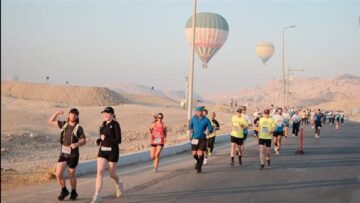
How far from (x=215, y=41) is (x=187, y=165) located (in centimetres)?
5707

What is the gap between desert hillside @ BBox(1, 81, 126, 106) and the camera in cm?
12838

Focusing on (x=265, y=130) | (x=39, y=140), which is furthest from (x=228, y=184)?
(x=39, y=140)

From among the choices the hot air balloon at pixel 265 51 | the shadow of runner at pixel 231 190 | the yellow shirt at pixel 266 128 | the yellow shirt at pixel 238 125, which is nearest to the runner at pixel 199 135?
the yellow shirt at pixel 238 125

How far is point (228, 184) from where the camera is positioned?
12.5m

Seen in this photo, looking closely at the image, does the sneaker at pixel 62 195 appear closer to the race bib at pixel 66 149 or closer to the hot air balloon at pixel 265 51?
the race bib at pixel 66 149

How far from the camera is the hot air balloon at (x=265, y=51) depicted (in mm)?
103875

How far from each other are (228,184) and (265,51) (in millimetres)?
93323

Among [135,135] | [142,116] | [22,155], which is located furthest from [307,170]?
[142,116]

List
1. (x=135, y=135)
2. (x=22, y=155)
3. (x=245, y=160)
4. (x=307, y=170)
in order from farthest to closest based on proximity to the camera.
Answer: (x=135, y=135) < (x=22, y=155) < (x=245, y=160) < (x=307, y=170)

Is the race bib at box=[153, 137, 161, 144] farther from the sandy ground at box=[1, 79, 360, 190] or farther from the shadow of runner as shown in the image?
the shadow of runner

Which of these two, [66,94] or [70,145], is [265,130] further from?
[66,94]

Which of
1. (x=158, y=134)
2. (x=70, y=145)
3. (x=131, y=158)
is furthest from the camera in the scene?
(x=131, y=158)

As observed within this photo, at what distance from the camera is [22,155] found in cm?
2528

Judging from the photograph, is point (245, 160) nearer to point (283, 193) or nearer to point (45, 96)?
point (283, 193)
